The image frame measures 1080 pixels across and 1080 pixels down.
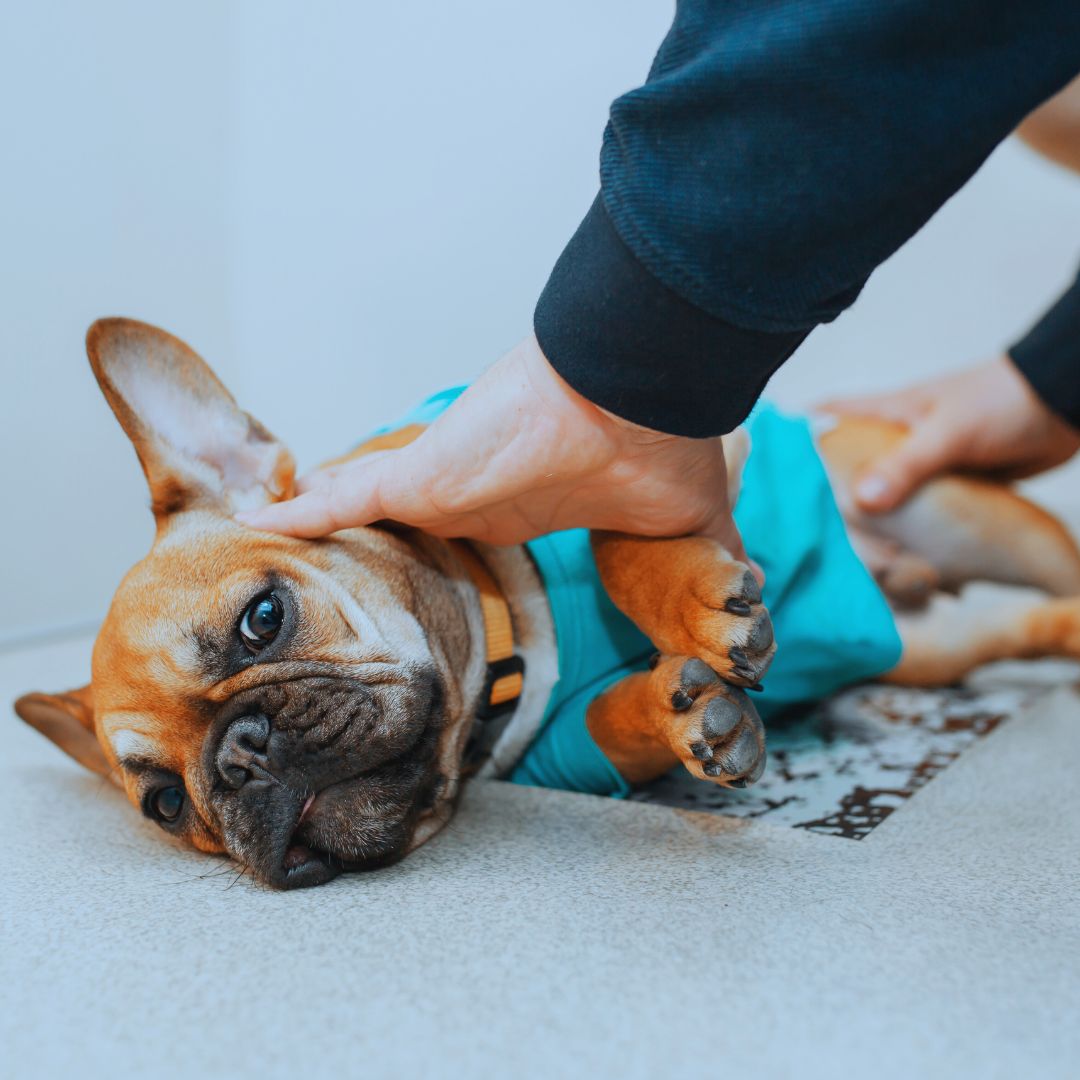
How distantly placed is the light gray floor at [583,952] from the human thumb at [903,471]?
941 mm

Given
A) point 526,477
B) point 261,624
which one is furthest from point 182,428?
point 526,477

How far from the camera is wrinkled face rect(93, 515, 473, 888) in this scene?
135 centimetres

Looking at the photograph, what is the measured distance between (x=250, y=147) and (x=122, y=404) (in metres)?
1.22

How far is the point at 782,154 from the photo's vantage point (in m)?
0.96

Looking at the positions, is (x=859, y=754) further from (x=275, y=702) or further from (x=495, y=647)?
(x=275, y=702)

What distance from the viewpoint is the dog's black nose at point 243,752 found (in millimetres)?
1364

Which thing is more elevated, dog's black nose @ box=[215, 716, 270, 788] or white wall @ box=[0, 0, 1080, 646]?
white wall @ box=[0, 0, 1080, 646]

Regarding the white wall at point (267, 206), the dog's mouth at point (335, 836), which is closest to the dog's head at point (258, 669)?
the dog's mouth at point (335, 836)

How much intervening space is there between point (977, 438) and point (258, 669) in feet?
5.53

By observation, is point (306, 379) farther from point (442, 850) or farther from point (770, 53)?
point (770, 53)

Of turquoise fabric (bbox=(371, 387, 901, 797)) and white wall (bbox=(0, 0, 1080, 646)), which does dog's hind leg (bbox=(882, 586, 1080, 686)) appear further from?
white wall (bbox=(0, 0, 1080, 646))

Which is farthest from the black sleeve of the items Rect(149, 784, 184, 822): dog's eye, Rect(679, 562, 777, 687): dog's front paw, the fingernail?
Rect(149, 784, 184, 822): dog's eye

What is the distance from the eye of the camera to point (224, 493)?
1783 mm

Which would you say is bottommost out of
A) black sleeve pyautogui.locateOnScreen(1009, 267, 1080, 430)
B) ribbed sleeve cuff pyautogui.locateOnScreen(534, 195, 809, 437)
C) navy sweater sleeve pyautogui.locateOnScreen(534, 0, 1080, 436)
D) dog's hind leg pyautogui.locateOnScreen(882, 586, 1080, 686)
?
dog's hind leg pyautogui.locateOnScreen(882, 586, 1080, 686)
